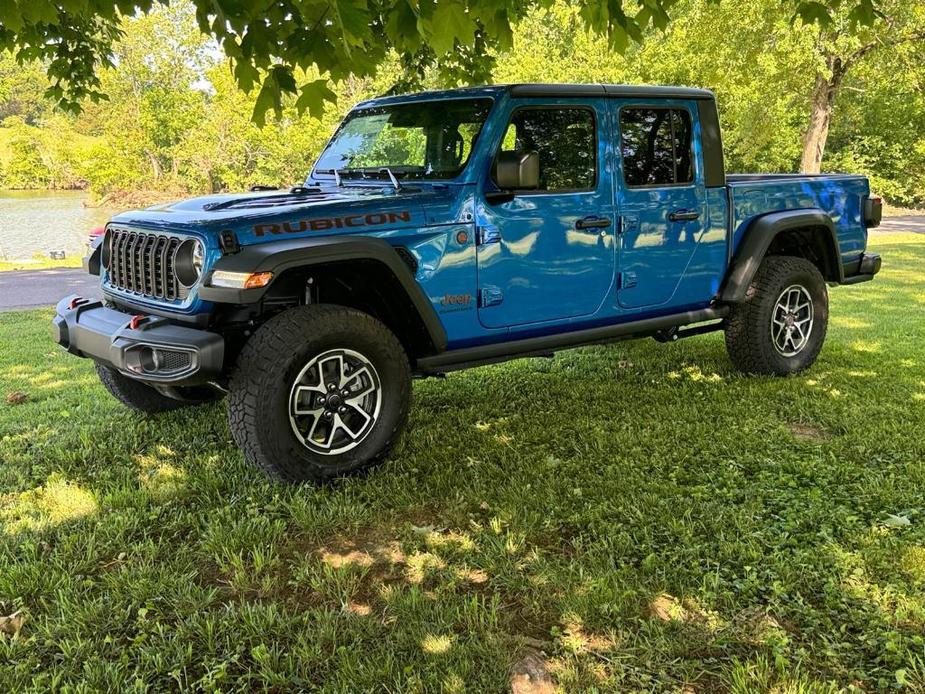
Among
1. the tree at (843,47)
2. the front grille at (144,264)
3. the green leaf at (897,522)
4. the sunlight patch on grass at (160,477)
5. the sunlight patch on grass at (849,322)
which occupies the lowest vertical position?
the sunlight patch on grass at (849,322)

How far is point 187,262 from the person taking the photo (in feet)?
12.2

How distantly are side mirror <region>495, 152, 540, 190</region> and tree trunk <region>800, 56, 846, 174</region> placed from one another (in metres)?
17.4

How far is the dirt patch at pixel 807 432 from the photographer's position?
444cm

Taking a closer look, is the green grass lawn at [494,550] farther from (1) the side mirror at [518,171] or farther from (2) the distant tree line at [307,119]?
(2) the distant tree line at [307,119]

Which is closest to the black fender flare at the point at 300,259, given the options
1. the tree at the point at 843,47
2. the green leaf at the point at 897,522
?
the green leaf at the point at 897,522

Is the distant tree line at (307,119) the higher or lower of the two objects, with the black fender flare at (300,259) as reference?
higher

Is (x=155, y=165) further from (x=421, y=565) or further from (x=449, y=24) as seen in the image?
(x=421, y=565)

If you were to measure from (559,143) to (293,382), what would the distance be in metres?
2.22

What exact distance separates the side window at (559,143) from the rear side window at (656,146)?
0.30 m

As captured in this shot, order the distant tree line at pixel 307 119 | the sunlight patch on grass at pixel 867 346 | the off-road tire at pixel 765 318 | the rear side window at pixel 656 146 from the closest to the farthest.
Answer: the rear side window at pixel 656 146
the off-road tire at pixel 765 318
the sunlight patch on grass at pixel 867 346
the distant tree line at pixel 307 119

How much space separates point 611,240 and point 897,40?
15.6m

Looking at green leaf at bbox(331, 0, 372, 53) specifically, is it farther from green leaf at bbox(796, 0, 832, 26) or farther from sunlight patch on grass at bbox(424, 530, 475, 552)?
green leaf at bbox(796, 0, 832, 26)

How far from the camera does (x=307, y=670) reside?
2.41 metres

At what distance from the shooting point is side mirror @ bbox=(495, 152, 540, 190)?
405cm
